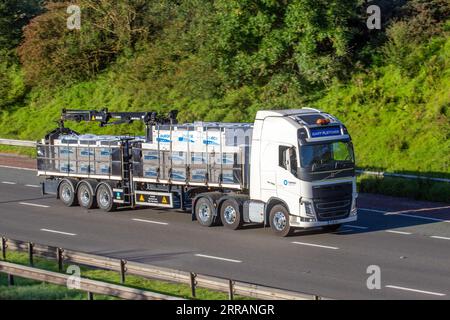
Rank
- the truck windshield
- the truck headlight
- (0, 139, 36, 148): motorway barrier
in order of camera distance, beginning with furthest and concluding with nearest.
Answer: (0, 139, 36, 148): motorway barrier, the truck windshield, the truck headlight

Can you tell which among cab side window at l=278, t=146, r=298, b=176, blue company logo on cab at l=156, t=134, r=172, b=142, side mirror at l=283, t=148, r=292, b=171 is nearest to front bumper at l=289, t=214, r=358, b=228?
cab side window at l=278, t=146, r=298, b=176

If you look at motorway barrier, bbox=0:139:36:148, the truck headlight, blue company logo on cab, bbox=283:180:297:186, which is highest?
motorway barrier, bbox=0:139:36:148

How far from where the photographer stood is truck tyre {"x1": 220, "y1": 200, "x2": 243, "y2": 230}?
25906 mm

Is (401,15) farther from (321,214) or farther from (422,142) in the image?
(321,214)

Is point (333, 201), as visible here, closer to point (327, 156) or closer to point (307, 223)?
point (307, 223)

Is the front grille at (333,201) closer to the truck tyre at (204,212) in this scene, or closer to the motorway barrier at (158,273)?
the truck tyre at (204,212)

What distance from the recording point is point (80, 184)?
30.6 m

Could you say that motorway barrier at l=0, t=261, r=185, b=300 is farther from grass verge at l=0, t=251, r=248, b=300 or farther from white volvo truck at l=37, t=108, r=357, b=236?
white volvo truck at l=37, t=108, r=357, b=236

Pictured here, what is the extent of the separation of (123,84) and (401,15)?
16309 mm

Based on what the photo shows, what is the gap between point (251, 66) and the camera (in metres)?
40.8

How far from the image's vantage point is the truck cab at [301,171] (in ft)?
79.7

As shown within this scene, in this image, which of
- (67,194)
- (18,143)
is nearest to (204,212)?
(67,194)

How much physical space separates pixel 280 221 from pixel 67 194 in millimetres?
9421

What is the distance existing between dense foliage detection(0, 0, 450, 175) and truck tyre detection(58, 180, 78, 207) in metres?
11.1
